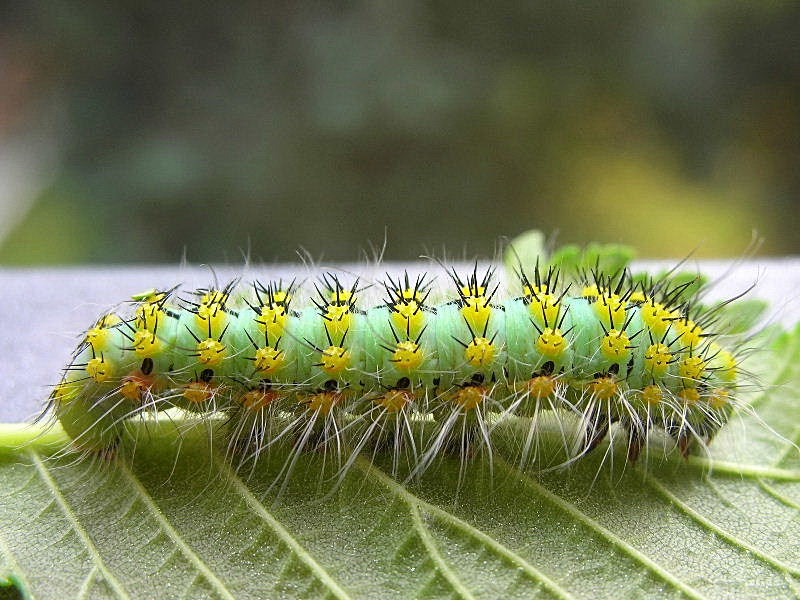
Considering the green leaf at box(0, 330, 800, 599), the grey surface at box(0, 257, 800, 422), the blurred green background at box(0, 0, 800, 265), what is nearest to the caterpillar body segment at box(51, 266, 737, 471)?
the green leaf at box(0, 330, 800, 599)

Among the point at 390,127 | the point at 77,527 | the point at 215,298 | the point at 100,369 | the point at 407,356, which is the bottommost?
the point at 77,527

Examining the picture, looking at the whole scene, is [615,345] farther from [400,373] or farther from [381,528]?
Answer: [381,528]

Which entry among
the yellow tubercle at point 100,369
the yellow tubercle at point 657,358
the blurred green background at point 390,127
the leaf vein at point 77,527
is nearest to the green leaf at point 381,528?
the leaf vein at point 77,527

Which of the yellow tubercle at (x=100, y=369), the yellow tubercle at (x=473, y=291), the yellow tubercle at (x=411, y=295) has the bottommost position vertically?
the yellow tubercle at (x=100, y=369)

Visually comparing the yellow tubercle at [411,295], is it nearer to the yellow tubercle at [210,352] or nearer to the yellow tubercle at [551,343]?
the yellow tubercle at [551,343]

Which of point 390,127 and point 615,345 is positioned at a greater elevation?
point 390,127

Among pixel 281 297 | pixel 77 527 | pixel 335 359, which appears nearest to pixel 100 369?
pixel 77 527

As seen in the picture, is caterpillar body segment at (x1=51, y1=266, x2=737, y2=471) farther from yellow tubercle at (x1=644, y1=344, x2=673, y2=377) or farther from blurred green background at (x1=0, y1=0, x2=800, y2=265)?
blurred green background at (x1=0, y1=0, x2=800, y2=265)
